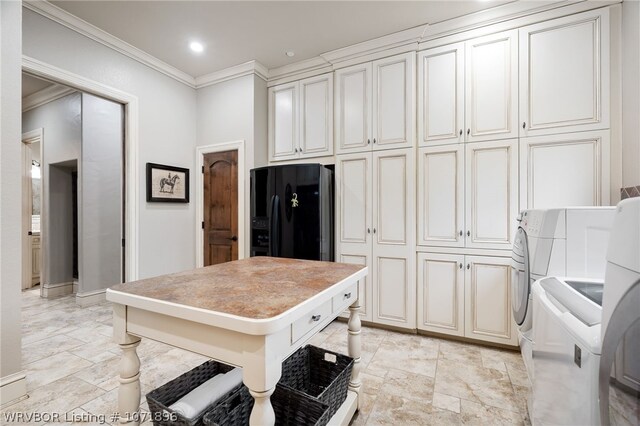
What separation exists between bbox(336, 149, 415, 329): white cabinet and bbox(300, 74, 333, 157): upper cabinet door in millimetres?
307

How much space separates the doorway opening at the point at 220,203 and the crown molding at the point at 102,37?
3.09 ft

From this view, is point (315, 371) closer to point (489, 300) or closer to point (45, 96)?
point (489, 300)

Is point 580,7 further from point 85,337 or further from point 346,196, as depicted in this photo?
point 85,337

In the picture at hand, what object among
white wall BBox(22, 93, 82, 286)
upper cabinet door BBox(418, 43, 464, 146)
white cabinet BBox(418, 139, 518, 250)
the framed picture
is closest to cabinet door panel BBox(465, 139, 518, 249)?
white cabinet BBox(418, 139, 518, 250)

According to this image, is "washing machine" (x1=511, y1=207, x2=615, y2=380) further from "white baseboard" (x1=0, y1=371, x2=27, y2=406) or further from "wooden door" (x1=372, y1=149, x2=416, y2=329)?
"white baseboard" (x1=0, y1=371, x2=27, y2=406)

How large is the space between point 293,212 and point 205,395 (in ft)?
5.86

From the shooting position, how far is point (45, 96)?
409 centimetres

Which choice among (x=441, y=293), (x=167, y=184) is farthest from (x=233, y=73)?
(x=441, y=293)

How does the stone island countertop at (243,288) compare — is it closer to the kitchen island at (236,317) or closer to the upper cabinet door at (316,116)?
the kitchen island at (236,317)

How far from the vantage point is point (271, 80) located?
356cm

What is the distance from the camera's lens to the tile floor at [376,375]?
165 cm

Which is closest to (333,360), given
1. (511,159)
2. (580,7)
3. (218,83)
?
(511,159)

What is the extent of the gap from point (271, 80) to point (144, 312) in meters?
3.22

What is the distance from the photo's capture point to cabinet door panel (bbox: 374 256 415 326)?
2777 mm
